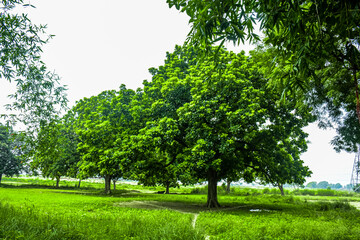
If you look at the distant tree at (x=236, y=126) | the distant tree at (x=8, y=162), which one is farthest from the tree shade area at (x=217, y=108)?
the distant tree at (x=8, y=162)

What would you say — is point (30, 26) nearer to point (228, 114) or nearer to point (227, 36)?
point (227, 36)

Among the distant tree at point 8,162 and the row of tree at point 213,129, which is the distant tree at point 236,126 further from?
the distant tree at point 8,162

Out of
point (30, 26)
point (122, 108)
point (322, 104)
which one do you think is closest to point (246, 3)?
point (30, 26)

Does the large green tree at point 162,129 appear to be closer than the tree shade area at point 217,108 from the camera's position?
No

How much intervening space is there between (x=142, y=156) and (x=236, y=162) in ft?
22.5

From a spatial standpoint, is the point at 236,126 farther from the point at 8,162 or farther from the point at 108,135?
the point at 8,162

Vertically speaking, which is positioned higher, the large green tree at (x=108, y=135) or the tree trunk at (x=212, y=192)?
the large green tree at (x=108, y=135)

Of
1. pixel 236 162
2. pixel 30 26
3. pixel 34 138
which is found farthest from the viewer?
pixel 236 162

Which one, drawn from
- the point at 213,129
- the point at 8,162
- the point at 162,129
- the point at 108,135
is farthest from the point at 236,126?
the point at 8,162

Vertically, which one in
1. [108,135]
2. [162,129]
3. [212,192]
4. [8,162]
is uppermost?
[108,135]

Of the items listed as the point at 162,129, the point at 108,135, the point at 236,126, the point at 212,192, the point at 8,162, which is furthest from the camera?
the point at 8,162

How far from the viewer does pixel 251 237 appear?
661cm

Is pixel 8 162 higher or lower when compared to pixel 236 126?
lower

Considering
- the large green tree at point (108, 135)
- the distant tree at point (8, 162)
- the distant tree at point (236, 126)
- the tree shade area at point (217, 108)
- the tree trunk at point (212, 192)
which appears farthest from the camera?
the distant tree at point (8, 162)
